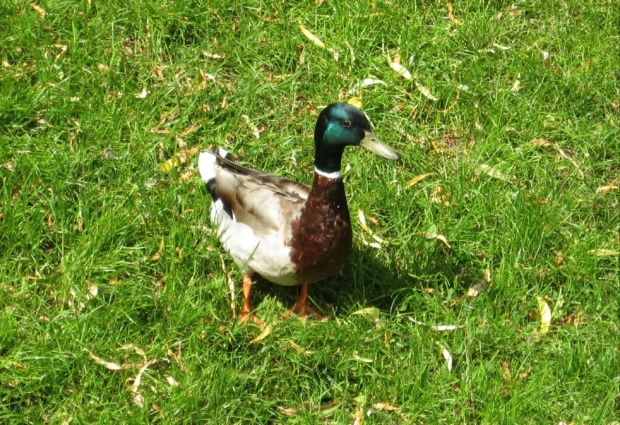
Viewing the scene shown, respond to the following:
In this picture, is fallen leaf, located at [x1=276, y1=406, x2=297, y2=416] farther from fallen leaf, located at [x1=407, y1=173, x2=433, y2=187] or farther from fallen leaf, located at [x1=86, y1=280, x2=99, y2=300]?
fallen leaf, located at [x1=407, y1=173, x2=433, y2=187]

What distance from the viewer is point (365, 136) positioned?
13.2 feet

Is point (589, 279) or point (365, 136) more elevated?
point (365, 136)

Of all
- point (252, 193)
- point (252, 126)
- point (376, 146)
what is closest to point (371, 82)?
point (252, 126)

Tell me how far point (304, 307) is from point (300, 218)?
0.59m

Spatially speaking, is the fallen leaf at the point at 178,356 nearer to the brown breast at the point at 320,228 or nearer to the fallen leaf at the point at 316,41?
the brown breast at the point at 320,228

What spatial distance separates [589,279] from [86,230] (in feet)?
8.57

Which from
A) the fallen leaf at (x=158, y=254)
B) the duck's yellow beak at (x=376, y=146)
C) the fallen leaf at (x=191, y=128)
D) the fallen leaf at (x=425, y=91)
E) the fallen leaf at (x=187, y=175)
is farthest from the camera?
the fallen leaf at (x=425, y=91)

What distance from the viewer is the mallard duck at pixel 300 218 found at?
404cm

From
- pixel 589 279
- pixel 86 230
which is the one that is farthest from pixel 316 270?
pixel 589 279

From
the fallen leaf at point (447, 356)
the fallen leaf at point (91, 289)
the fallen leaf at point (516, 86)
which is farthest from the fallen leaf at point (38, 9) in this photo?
the fallen leaf at point (447, 356)

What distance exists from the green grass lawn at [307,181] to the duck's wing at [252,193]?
0.55ft

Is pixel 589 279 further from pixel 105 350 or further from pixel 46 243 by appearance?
pixel 46 243

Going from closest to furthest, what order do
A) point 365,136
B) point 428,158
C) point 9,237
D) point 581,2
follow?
point 365,136
point 9,237
point 428,158
point 581,2

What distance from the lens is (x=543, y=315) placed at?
4516mm
